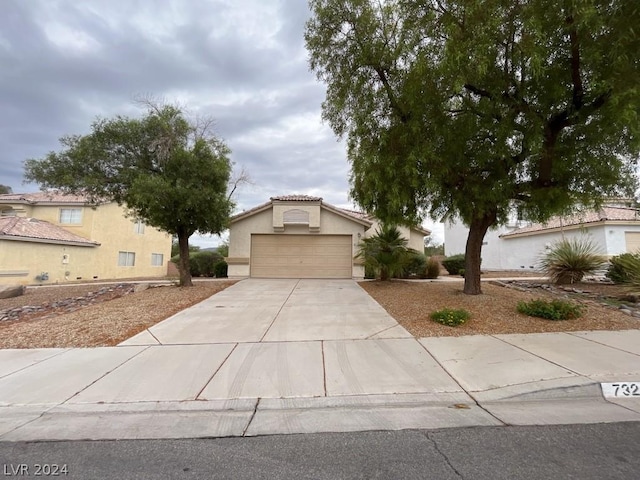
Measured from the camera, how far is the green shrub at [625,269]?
34.8ft

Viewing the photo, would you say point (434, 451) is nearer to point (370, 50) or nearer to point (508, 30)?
point (508, 30)

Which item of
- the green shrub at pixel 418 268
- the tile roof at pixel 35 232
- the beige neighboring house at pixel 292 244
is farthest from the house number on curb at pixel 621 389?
the tile roof at pixel 35 232

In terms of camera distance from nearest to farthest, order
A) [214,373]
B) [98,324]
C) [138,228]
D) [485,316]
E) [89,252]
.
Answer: [214,373] < [98,324] < [485,316] < [89,252] < [138,228]

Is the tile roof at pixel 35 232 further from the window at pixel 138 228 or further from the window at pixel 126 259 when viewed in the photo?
the window at pixel 138 228

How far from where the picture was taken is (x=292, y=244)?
18703mm

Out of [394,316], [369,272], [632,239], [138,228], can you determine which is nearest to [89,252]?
[138,228]

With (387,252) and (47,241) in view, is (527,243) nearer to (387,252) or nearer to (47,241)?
(387,252)

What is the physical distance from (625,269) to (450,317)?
814 cm

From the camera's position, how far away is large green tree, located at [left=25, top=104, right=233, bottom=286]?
1271cm

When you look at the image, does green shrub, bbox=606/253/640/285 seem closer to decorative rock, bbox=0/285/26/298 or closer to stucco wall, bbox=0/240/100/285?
decorative rock, bbox=0/285/26/298

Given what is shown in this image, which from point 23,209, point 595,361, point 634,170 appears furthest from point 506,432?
point 23,209

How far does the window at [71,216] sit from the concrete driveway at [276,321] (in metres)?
18.2

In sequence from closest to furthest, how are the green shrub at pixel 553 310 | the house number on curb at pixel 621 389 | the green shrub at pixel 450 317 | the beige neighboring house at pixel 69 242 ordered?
the house number on curb at pixel 621 389
the green shrub at pixel 450 317
the green shrub at pixel 553 310
the beige neighboring house at pixel 69 242

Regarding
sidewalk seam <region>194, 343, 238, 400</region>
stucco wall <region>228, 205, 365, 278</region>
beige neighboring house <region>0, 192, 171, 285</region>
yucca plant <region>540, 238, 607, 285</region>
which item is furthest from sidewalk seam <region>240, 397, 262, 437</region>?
beige neighboring house <region>0, 192, 171, 285</region>
